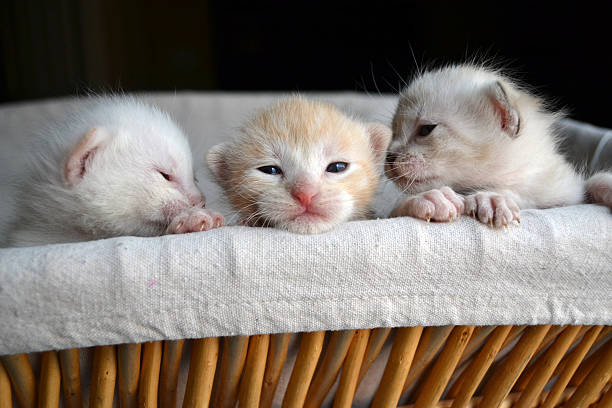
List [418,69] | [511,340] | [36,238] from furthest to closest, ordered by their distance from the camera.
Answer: [418,69], [36,238], [511,340]

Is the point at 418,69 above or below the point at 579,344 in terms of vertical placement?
above

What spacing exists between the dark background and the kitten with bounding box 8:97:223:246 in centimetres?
246

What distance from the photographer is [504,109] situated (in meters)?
1.28

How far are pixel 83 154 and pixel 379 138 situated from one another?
709 millimetres

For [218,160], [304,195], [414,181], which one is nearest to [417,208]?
[304,195]

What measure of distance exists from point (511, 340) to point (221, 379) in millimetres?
544

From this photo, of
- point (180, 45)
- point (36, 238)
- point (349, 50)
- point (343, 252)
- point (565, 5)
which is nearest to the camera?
point (343, 252)

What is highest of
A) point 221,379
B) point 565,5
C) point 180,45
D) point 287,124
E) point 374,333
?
point 565,5

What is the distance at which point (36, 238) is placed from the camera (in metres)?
1.22

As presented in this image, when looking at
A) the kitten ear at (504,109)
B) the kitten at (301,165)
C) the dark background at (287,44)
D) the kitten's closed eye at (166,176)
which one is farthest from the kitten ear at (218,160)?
the dark background at (287,44)

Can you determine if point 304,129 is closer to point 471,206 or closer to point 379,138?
point 379,138

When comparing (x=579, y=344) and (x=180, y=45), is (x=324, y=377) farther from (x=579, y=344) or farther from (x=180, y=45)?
(x=180, y=45)

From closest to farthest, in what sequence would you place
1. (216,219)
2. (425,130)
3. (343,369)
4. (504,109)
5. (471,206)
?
1. (343,369)
2. (471,206)
3. (216,219)
4. (504,109)
5. (425,130)

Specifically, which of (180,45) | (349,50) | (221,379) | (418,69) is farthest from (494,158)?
(180,45)
